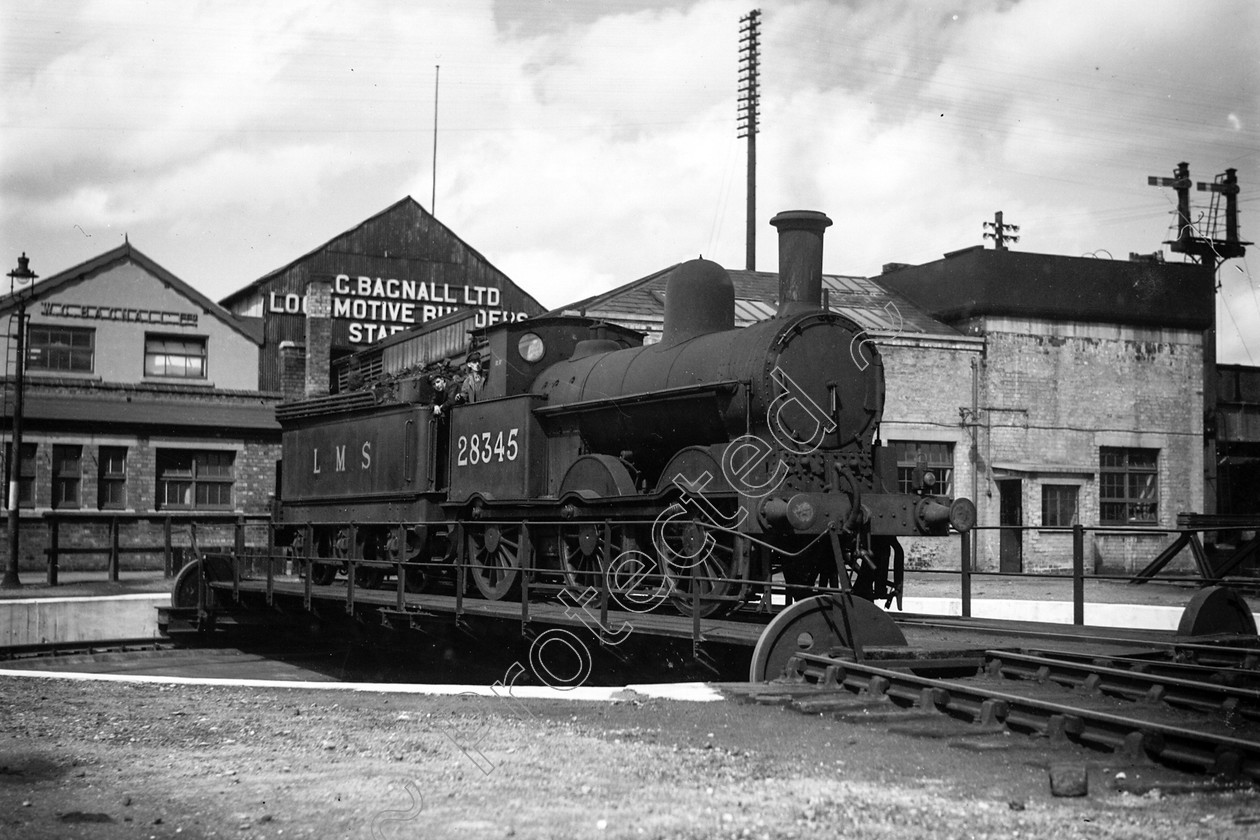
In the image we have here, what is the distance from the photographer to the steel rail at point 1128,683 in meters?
7.19

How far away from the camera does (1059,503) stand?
86.1 feet

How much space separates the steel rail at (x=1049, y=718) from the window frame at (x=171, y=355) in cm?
2450

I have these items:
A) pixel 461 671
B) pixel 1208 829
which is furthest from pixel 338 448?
pixel 1208 829

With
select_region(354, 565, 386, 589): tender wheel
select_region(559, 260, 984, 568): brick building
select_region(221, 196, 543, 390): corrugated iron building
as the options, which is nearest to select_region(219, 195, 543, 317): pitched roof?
select_region(221, 196, 543, 390): corrugated iron building

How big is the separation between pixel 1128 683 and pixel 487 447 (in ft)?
24.7

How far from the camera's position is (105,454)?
2666cm

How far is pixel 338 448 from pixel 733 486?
800 cm

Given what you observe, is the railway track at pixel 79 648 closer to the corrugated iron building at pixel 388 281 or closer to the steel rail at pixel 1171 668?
the steel rail at pixel 1171 668

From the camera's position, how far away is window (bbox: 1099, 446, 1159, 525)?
87.9ft

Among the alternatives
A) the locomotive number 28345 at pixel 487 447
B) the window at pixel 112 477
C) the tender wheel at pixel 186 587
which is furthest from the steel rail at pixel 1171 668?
the window at pixel 112 477

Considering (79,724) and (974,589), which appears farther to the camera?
(974,589)

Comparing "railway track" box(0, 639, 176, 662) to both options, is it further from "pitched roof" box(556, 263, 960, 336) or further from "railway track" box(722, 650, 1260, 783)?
"railway track" box(722, 650, 1260, 783)

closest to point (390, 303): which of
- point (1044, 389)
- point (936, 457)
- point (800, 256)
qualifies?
point (936, 457)

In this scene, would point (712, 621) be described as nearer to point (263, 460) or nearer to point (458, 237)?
point (263, 460)
